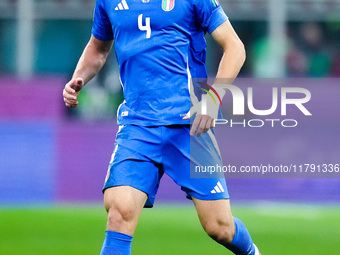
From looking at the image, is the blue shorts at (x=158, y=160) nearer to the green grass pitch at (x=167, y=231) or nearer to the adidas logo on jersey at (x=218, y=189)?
the adidas logo on jersey at (x=218, y=189)

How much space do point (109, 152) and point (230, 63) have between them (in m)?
6.92

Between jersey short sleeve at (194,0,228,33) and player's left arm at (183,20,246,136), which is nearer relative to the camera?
player's left arm at (183,20,246,136)

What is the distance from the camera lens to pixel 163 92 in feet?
17.7

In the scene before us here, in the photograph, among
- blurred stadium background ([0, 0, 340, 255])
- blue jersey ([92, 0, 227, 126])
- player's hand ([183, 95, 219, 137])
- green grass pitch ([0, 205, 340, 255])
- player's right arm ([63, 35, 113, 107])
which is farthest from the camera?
blurred stadium background ([0, 0, 340, 255])

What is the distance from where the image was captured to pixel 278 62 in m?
14.4

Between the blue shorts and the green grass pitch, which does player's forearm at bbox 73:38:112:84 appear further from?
the green grass pitch

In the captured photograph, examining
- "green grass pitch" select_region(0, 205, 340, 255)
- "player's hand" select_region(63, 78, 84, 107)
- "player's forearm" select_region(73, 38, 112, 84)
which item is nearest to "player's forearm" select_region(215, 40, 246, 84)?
"player's hand" select_region(63, 78, 84, 107)

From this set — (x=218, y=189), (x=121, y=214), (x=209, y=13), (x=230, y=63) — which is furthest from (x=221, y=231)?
(x=209, y=13)

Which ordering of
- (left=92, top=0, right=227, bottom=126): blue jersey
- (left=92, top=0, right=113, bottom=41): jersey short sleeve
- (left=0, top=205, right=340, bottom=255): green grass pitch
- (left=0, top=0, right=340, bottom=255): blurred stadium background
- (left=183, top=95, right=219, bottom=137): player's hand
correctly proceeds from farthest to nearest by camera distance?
(left=0, top=0, right=340, bottom=255): blurred stadium background < (left=0, top=205, right=340, bottom=255): green grass pitch < (left=92, top=0, right=113, bottom=41): jersey short sleeve < (left=92, top=0, right=227, bottom=126): blue jersey < (left=183, top=95, right=219, bottom=137): player's hand

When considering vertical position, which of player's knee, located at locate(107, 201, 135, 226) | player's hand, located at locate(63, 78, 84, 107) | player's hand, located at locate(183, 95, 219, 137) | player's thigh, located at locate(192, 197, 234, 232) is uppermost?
player's hand, located at locate(63, 78, 84, 107)

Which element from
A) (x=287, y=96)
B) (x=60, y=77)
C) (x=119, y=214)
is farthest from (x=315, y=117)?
(x=119, y=214)

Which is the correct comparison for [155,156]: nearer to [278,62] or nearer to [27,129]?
[27,129]

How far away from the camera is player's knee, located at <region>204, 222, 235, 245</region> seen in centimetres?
547

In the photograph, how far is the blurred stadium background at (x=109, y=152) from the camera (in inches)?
357
